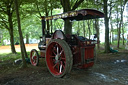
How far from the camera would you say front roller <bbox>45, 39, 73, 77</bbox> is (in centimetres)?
404

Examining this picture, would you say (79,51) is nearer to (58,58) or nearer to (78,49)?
(78,49)

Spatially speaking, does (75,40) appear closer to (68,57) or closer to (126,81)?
(68,57)

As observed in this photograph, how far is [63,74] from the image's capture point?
4.17 metres

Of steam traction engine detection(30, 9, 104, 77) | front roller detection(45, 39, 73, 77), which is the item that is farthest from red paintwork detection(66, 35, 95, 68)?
front roller detection(45, 39, 73, 77)

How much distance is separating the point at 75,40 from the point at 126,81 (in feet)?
7.02

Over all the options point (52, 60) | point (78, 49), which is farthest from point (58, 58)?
point (78, 49)

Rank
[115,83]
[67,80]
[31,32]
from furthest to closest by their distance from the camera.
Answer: [31,32]
[67,80]
[115,83]

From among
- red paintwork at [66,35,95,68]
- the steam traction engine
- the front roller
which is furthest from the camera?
red paintwork at [66,35,95,68]

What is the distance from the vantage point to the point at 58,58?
4.50m

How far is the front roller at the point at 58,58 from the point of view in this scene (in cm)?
404

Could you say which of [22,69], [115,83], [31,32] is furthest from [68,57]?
[31,32]

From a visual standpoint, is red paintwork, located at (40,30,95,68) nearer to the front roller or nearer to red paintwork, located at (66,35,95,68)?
red paintwork, located at (66,35,95,68)

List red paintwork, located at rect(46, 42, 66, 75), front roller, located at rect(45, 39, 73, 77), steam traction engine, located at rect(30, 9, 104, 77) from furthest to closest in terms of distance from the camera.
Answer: red paintwork, located at rect(46, 42, 66, 75), steam traction engine, located at rect(30, 9, 104, 77), front roller, located at rect(45, 39, 73, 77)

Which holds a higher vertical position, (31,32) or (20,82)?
(31,32)
